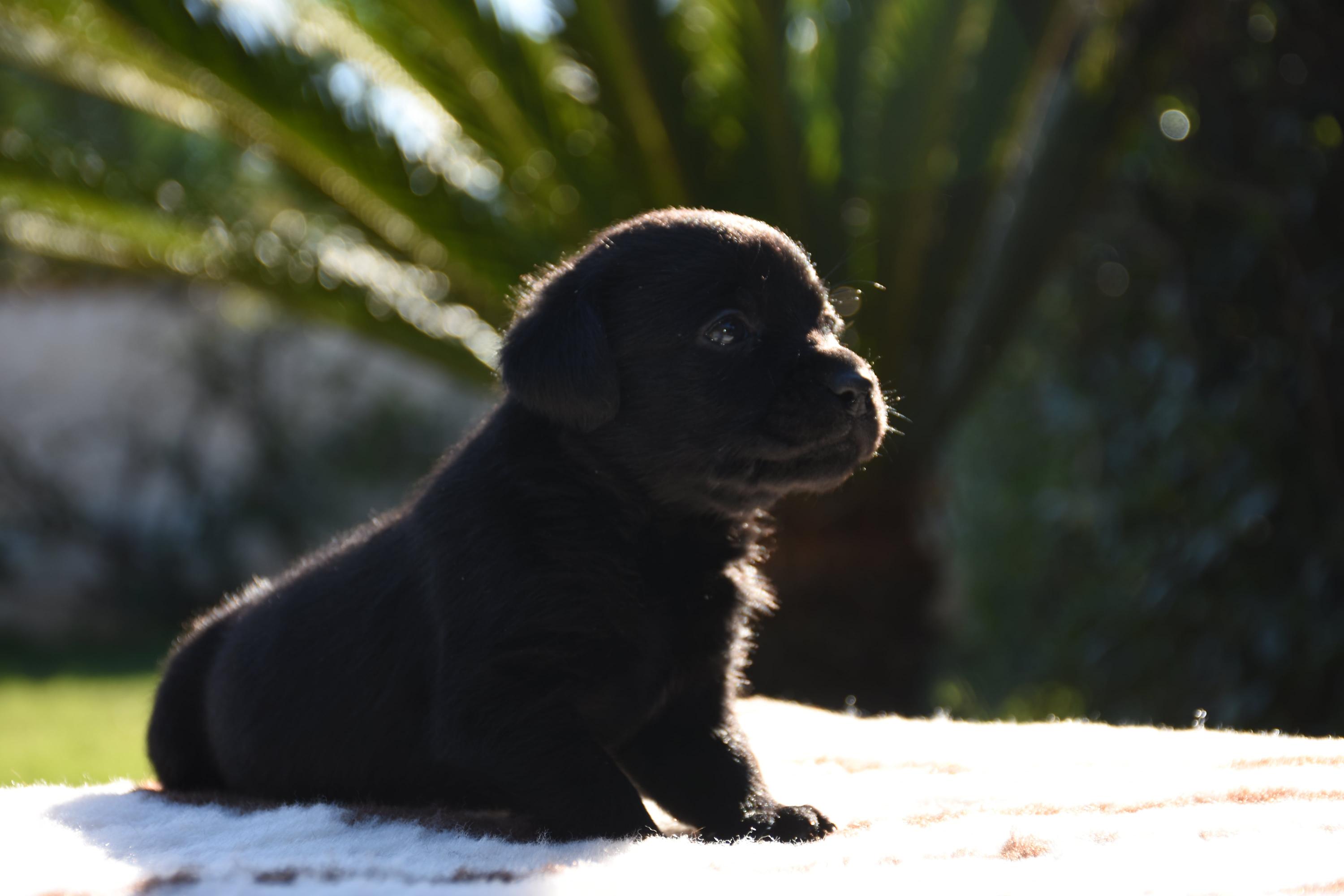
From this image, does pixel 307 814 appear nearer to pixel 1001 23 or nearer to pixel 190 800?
pixel 190 800

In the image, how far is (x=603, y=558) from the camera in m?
2.23

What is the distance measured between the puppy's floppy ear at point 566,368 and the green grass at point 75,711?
393 cm

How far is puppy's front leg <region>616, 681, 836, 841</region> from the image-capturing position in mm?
2139

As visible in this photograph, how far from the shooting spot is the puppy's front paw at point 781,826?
6.88 feet

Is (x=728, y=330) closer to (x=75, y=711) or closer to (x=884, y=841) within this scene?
(x=884, y=841)

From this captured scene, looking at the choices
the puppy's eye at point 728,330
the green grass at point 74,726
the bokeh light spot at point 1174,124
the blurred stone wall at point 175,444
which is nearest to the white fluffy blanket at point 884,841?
the puppy's eye at point 728,330

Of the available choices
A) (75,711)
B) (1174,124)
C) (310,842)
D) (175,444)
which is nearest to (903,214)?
(1174,124)

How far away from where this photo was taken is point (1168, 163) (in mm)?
5262

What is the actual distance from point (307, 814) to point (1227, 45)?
15.4ft

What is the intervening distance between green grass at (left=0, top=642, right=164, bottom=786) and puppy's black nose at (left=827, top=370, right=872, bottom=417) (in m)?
4.33

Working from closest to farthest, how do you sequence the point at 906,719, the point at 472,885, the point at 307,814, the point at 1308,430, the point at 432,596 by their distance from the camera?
the point at 472,885, the point at 307,814, the point at 432,596, the point at 906,719, the point at 1308,430

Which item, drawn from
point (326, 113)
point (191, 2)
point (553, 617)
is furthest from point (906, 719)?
point (191, 2)

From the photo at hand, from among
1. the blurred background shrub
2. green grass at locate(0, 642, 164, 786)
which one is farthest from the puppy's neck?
green grass at locate(0, 642, 164, 786)

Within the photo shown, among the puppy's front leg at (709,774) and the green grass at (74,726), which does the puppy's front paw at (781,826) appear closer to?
the puppy's front leg at (709,774)
